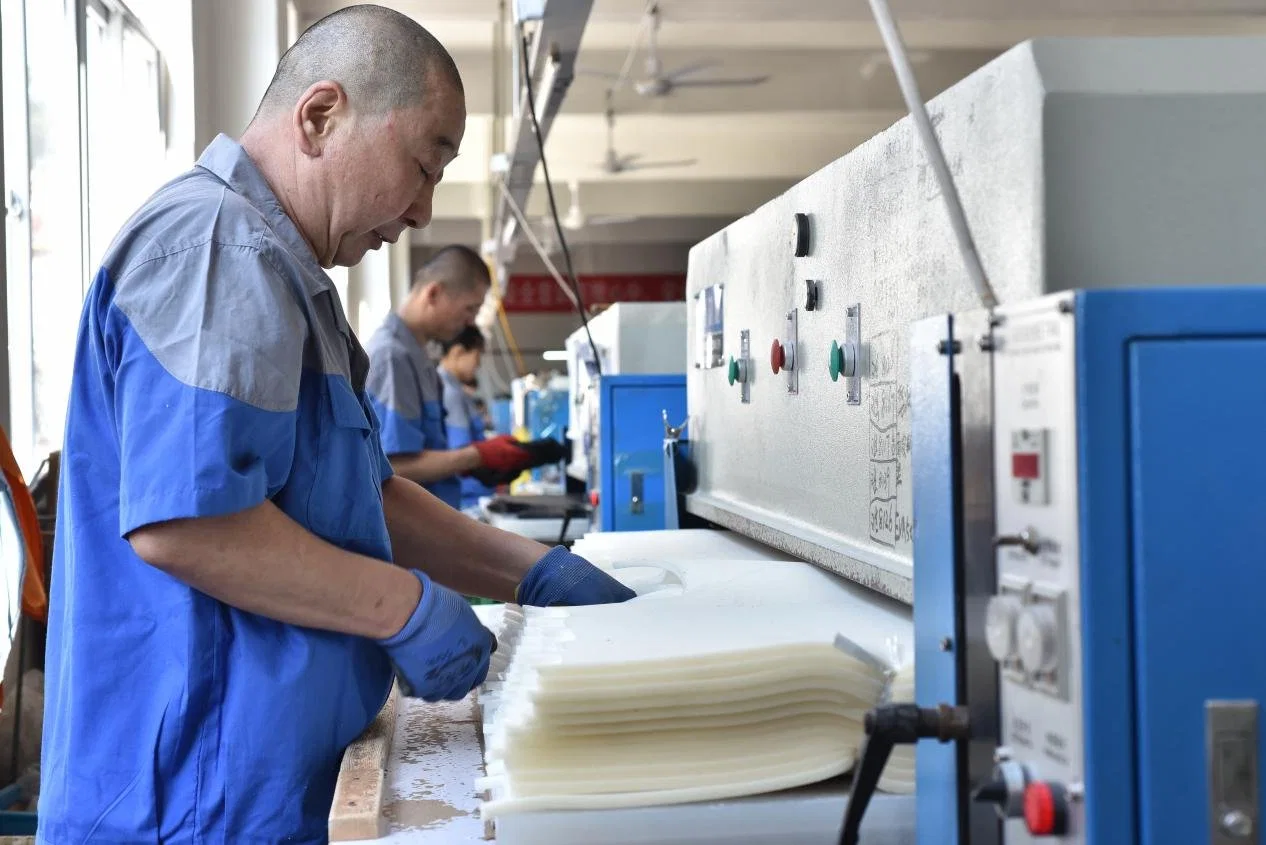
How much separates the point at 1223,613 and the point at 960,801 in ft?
0.69

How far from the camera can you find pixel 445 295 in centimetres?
377

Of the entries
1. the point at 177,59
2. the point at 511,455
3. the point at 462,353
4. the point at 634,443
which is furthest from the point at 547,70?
the point at 462,353

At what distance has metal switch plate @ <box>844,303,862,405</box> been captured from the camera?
49.0 inches

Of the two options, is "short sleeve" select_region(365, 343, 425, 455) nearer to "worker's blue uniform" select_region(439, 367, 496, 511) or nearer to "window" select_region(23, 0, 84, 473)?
"window" select_region(23, 0, 84, 473)

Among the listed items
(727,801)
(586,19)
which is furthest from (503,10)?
(727,801)

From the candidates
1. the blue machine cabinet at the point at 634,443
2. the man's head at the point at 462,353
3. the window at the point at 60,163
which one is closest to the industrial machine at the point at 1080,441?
the blue machine cabinet at the point at 634,443

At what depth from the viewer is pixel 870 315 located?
1209 millimetres

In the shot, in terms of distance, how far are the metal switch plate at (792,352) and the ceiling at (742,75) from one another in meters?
2.65

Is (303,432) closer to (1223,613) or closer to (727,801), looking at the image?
(727,801)

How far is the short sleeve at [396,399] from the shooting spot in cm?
352

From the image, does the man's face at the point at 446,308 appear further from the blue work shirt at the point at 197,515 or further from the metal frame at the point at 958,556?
the metal frame at the point at 958,556

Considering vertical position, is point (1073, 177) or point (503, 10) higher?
point (503, 10)

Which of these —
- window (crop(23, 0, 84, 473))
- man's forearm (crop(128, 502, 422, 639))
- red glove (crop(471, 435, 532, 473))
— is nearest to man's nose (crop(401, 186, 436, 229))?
man's forearm (crop(128, 502, 422, 639))

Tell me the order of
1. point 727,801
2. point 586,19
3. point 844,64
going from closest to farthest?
point 727,801 < point 586,19 < point 844,64
